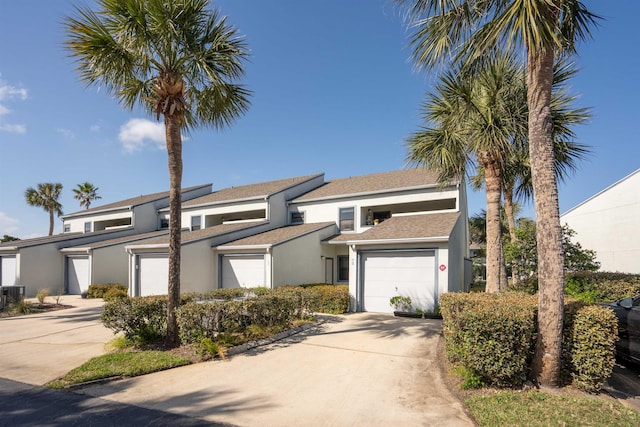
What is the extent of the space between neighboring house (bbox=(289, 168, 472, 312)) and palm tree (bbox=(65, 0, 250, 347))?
26.2 feet

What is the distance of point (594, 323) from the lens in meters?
5.58

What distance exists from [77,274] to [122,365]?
1871 centimetres

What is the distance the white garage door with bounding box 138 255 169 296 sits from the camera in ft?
57.2

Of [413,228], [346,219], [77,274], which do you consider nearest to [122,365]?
[413,228]

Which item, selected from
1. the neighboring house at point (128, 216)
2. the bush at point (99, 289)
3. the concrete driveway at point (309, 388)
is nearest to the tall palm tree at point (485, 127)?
the concrete driveway at point (309, 388)

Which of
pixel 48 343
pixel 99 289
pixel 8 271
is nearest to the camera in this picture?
pixel 48 343

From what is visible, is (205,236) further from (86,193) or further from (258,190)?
(86,193)

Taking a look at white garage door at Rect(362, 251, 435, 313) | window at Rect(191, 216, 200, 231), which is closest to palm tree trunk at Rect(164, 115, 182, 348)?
white garage door at Rect(362, 251, 435, 313)

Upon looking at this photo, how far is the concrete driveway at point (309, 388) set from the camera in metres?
5.11

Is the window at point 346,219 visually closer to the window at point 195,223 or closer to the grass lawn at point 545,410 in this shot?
the window at point 195,223

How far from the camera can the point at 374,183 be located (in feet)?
68.5

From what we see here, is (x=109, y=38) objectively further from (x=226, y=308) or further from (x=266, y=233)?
(x=266, y=233)

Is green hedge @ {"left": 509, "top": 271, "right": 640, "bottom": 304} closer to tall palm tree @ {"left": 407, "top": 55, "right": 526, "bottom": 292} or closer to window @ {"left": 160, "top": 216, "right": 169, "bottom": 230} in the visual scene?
tall palm tree @ {"left": 407, "top": 55, "right": 526, "bottom": 292}

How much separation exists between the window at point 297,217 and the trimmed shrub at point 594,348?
55.8 feet
